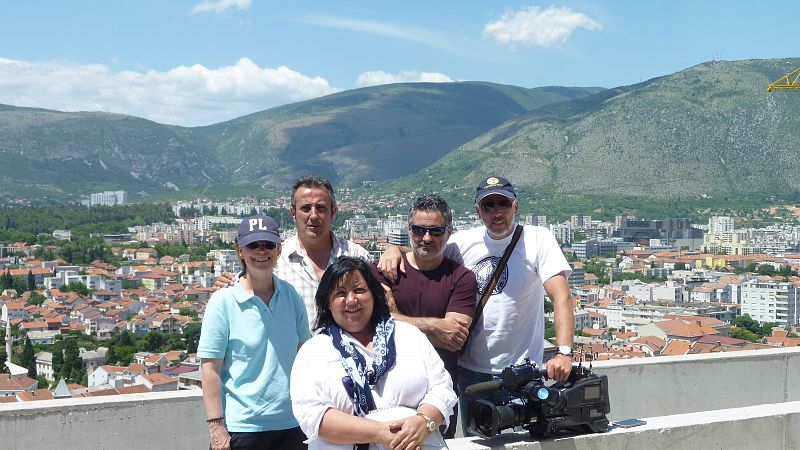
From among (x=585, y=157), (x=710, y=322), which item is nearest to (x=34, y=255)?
(x=710, y=322)

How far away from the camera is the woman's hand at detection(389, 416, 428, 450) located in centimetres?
213

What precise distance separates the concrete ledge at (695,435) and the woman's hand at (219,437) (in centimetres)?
67

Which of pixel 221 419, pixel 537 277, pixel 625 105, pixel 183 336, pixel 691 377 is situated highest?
pixel 625 105

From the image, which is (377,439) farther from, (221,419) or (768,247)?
(768,247)

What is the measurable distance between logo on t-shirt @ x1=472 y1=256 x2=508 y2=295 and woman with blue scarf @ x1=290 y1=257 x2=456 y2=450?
0.72 metres

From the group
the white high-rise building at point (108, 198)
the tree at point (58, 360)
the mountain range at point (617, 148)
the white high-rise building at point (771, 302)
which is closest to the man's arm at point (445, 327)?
the tree at point (58, 360)

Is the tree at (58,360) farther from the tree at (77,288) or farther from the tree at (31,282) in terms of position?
the tree at (31,282)

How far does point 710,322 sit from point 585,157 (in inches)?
2686

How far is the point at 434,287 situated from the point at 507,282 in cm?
28

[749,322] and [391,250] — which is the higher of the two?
[391,250]

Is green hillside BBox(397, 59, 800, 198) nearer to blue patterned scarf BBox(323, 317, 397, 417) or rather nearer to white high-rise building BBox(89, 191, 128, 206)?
white high-rise building BBox(89, 191, 128, 206)

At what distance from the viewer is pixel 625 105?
10494 centimetres

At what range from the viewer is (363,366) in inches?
86.5

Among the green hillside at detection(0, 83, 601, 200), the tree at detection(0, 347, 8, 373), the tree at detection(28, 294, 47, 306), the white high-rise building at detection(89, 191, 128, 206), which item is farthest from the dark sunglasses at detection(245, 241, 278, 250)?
the white high-rise building at detection(89, 191, 128, 206)
